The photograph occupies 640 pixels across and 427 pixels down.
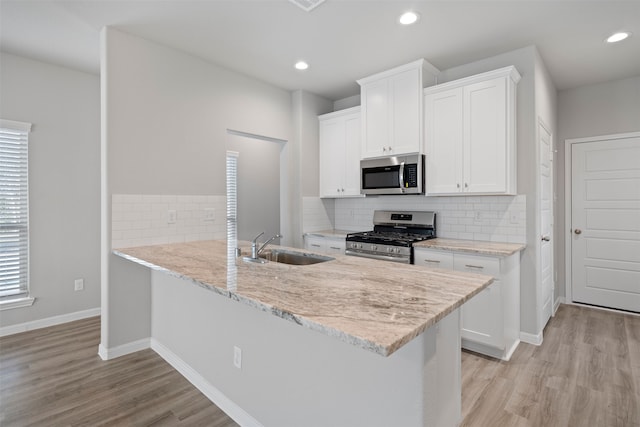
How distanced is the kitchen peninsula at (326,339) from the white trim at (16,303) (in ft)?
6.51

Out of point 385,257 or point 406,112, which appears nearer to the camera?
point 385,257

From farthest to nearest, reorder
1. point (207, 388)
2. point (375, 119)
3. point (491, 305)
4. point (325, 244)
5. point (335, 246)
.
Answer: point (325, 244) < point (335, 246) < point (375, 119) < point (491, 305) < point (207, 388)

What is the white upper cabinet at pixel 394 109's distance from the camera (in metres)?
3.38

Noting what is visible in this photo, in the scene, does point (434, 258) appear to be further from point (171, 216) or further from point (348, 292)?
point (171, 216)

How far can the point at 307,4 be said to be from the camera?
7.82ft

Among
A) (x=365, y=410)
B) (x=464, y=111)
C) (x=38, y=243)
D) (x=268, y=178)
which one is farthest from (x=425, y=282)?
(x=268, y=178)

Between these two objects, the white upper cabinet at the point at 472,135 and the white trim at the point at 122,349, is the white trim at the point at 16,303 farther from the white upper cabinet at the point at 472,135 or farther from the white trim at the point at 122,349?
the white upper cabinet at the point at 472,135

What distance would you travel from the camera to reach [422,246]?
10.1 feet

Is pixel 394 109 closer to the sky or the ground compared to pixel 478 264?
closer to the sky

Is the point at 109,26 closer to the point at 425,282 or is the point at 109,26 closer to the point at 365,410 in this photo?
the point at 425,282

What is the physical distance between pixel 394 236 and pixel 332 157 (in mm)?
1361

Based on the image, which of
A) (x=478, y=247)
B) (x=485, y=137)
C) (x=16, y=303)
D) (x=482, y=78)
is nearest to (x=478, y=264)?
(x=478, y=247)

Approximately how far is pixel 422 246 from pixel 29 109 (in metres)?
3.98

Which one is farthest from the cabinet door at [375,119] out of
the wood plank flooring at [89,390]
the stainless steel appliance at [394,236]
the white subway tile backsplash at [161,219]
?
the wood plank flooring at [89,390]
